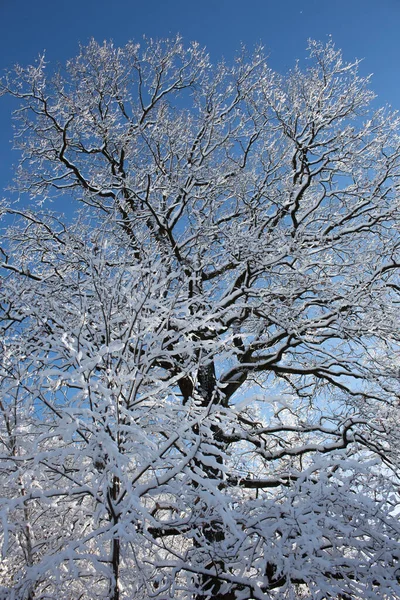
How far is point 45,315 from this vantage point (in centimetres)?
395

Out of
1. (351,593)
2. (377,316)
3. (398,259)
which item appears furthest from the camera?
(398,259)

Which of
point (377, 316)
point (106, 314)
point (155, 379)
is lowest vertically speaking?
point (155, 379)

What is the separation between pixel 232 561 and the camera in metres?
3.37

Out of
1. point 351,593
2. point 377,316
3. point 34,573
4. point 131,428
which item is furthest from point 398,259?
point 34,573

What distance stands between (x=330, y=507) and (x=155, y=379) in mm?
1673

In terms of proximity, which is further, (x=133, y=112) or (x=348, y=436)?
(x=133, y=112)

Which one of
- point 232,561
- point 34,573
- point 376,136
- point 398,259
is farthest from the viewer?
point 376,136

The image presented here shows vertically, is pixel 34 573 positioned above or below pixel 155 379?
below

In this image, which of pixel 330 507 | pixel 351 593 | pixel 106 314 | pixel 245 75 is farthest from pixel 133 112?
pixel 351 593

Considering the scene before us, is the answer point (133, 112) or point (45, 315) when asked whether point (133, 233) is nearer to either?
point (133, 112)

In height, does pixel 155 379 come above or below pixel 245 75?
below

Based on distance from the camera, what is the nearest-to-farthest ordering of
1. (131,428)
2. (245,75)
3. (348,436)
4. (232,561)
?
(131,428) → (232,561) → (348,436) → (245,75)

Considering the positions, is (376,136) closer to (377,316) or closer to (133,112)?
(377,316)

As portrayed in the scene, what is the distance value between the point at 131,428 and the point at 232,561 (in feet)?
4.75
